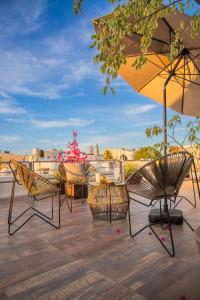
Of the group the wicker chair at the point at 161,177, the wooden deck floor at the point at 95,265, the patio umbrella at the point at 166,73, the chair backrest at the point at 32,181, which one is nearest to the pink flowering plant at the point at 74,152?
the patio umbrella at the point at 166,73

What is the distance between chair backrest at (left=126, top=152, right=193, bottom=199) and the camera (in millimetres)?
2217

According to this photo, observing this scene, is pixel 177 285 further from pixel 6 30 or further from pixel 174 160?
pixel 6 30

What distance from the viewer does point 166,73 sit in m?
3.80

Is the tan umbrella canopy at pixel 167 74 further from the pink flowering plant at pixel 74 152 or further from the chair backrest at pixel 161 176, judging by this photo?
Answer: the pink flowering plant at pixel 74 152

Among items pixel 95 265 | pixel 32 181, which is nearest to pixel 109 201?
pixel 32 181

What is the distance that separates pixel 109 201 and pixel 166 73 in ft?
7.33

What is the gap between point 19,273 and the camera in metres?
1.71

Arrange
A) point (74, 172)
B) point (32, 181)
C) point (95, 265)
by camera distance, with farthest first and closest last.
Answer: point (74, 172) → point (32, 181) → point (95, 265)

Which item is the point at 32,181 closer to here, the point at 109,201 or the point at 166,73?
the point at 109,201

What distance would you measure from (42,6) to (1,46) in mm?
4151

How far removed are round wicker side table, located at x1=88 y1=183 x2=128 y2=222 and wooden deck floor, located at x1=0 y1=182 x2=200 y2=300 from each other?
1.54 ft

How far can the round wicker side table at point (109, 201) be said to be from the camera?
3.29 metres

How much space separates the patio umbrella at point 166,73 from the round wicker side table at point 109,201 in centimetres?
115

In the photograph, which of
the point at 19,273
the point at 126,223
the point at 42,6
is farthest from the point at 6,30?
the point at 19,273
